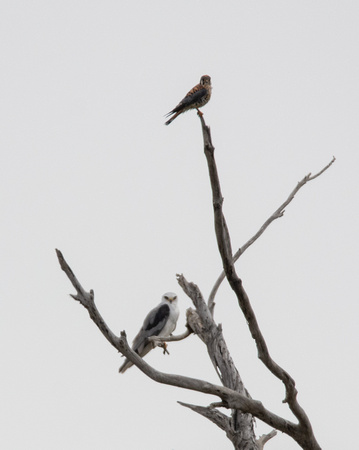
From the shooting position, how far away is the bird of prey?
415 inches

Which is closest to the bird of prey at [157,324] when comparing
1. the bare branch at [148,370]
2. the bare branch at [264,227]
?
the bare branch at [264,227]

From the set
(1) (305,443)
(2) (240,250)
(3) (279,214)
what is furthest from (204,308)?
(1) (305,443)

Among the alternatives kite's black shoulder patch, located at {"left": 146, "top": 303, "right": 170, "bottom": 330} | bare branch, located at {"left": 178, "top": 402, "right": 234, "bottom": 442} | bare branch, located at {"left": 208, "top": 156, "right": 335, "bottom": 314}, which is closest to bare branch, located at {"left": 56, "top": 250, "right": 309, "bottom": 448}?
bare branch, located at {"left": 178, "top": 402, "right": 234, "bottom": 442}

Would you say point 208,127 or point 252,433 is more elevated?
point 208,127

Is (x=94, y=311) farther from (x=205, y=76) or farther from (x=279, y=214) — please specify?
(x=205, y=76)

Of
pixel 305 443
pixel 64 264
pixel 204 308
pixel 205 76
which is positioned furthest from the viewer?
pixel 205 76

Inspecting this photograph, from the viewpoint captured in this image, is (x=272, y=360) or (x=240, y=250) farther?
(x=240, y=250)

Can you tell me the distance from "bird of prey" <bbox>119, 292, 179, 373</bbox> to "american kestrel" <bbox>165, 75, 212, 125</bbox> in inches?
125

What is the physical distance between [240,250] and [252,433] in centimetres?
208

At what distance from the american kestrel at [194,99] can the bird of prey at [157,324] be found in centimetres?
318

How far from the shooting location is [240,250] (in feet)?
27.3

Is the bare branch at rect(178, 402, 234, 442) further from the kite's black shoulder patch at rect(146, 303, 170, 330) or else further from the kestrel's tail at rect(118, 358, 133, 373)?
the kite's black shoulder patch at rect(146, 303, 170, 330)

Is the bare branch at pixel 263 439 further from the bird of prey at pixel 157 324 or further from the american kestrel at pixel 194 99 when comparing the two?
the american kestrel at pixel 194 99

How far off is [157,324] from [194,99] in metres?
3.57
